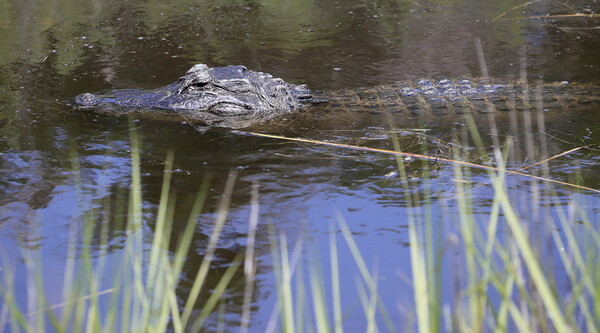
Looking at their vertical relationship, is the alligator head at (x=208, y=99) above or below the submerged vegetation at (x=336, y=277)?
above

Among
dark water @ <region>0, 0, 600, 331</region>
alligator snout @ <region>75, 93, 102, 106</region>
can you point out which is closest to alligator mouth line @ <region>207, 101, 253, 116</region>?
dark water @ <region>0, 0, 600, 331</region>

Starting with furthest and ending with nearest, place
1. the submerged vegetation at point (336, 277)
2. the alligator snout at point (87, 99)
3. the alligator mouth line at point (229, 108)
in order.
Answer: the alligator mouth line at point (229, 108) < the alligator snout at point (87, 99) < the submerged vegetation at point (336, 277)

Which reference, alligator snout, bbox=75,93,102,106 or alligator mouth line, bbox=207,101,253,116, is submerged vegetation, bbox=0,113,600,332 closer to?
alligator snout, bbox=75,93,102,106

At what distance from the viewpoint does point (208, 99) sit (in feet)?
17.9

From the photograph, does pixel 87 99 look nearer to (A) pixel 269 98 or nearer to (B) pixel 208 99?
(B) pixel 208 99

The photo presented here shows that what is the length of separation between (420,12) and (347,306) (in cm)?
779

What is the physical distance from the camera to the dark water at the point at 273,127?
3262mm

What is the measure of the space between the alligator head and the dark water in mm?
265

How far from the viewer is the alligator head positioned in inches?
210

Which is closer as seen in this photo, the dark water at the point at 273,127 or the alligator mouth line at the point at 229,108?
the dark water at the point at 273,127

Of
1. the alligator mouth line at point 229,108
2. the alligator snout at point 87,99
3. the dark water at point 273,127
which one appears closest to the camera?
the dark water at point 273,127

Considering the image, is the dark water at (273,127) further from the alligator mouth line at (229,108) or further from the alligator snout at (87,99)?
the alligator mouth line at (229,108)

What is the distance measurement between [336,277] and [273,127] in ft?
11.2

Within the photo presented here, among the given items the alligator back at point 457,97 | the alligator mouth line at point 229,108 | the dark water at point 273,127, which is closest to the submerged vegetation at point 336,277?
the dark water at point 273,127
